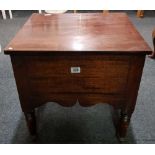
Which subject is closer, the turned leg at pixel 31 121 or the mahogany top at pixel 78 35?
the mahogany top at pixel 78 35

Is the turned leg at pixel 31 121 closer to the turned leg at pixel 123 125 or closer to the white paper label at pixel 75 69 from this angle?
the white paper label at pixel 75 69

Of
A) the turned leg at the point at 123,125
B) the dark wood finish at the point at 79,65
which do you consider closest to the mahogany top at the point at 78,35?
the dark wood finish at the point at 79,65

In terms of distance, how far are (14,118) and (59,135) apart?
0.33m

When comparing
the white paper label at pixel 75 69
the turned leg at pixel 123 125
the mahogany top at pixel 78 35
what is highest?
the mahogany top at pixel 78 35

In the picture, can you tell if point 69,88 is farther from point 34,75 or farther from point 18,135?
point 18,135

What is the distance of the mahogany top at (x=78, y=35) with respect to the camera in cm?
82

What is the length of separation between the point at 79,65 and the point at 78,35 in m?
0.20

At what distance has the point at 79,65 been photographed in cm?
85

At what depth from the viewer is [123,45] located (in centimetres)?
85

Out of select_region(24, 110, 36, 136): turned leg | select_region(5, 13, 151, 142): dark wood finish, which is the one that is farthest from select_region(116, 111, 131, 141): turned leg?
select_region(24, 110, 36, 136): turned leg

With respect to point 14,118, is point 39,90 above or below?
above

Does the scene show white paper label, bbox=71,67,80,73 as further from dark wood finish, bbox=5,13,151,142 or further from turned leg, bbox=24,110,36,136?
turned leg, bbox=24,110,36,136
